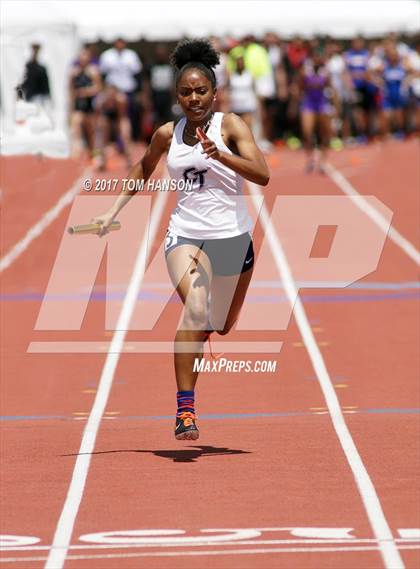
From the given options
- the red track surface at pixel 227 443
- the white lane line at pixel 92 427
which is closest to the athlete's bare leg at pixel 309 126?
the white lane line at pixel 92 427

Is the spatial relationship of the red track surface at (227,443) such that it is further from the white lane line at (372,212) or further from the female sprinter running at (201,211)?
the white lane line at (372,212)

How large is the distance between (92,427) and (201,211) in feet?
8.52

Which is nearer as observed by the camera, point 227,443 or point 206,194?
point 206,194

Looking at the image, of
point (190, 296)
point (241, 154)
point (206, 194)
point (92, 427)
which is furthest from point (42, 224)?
point (241, 154)

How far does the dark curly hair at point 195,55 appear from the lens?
10133 millimetres

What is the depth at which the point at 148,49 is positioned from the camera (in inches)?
1566

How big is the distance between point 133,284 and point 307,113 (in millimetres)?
11477

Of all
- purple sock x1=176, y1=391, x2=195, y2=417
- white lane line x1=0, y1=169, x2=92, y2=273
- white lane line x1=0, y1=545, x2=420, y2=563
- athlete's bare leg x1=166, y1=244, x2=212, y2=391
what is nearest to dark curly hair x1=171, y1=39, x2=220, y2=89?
athlete's bare leg x1=166, y1=244, x2=212, y2=391

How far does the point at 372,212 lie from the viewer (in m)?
26.1

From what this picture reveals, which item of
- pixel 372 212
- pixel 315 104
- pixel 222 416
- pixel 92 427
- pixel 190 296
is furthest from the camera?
pixel 315 104

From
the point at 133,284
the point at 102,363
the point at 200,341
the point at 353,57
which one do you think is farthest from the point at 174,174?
the point at 353,57

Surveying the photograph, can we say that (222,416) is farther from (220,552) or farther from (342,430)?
(220,552)

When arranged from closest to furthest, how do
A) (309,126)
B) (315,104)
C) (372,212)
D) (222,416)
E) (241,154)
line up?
1. (241,154)
2. (222,416)
3. (372,212)
4. (309,126)
5. (315,104)

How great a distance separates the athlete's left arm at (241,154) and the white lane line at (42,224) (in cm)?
1134
